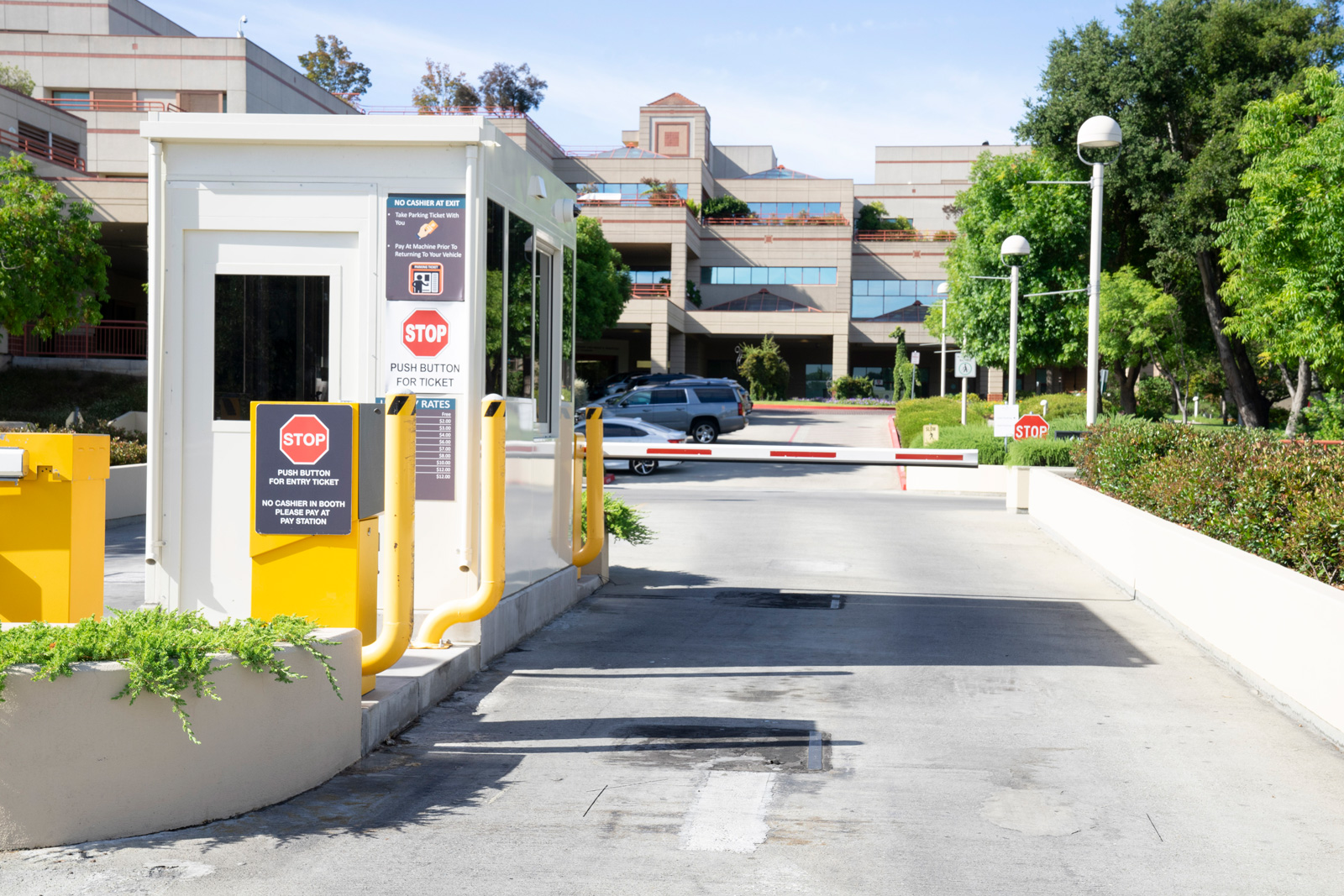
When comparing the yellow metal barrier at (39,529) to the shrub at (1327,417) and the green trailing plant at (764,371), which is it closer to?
the shrub at (1327,417)

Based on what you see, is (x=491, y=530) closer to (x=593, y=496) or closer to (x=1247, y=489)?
(x=593, y=496)

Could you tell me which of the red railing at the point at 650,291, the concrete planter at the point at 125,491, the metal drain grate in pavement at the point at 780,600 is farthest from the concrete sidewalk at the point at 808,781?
the red railing at the point at 650,291

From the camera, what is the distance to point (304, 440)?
574 centimetres

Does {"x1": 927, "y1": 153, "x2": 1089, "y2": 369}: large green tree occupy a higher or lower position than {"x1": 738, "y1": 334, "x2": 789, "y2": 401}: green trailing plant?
higher

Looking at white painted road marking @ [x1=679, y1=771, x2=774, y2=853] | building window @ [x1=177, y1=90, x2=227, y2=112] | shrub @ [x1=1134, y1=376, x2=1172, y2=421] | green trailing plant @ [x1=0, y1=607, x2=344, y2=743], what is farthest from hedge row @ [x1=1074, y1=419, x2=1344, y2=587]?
shrub @ [x1=1134, y1=376, x2=1172, y2=421]

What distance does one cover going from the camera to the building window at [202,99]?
158ft

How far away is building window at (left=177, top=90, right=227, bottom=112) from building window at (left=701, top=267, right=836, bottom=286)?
107 feet

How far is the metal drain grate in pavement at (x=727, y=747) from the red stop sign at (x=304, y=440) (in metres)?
2.05

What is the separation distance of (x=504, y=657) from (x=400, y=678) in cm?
169

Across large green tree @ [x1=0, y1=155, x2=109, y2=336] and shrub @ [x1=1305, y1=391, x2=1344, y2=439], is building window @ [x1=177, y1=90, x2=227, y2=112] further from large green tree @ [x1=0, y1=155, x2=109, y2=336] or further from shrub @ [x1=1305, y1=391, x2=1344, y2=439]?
shrub @ [x1=1305, y1=391, x2=1344, y2=439]

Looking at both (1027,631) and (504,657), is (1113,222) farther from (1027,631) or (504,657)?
(504,657)

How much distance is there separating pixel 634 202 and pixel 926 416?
113ft

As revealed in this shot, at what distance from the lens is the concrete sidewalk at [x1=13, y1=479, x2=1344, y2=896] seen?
4254mm

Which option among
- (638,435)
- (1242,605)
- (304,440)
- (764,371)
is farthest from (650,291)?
(304,440)
